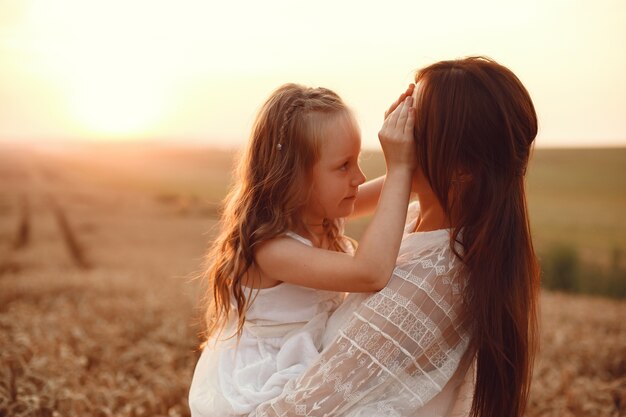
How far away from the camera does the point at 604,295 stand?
1377cm

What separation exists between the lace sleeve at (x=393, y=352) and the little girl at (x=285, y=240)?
126 millimetres

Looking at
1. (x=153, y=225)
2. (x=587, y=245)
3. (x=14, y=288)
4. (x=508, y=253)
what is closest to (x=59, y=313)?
(x=14, y=288)

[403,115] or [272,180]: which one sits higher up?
[403,115]

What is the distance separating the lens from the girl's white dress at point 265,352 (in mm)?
2609

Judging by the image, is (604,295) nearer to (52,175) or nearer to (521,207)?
(521,207)

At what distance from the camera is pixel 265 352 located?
275 centimetres

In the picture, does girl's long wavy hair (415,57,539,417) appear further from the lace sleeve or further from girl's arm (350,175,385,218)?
girl's arm (350,175,385,218)

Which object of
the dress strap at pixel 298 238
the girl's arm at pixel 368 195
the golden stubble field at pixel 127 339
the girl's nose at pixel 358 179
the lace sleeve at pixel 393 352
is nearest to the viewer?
the lace sleeve at pixel 393 352

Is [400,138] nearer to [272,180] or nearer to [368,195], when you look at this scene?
[272,180]

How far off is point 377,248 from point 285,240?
42cm

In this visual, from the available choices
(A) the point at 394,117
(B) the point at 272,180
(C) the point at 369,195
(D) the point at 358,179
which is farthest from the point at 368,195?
(A) the point at 394,117

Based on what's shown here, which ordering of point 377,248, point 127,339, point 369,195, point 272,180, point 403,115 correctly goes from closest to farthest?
point 377,248 → point 403,115 → point 272,180 → point 369,195 → point 127,339

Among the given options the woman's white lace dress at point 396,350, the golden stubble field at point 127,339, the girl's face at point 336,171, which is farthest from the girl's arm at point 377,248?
the golden stubble field at point 127,339

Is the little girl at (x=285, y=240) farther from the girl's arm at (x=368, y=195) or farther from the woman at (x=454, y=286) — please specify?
the girl's arm at (x=368, y=195)
